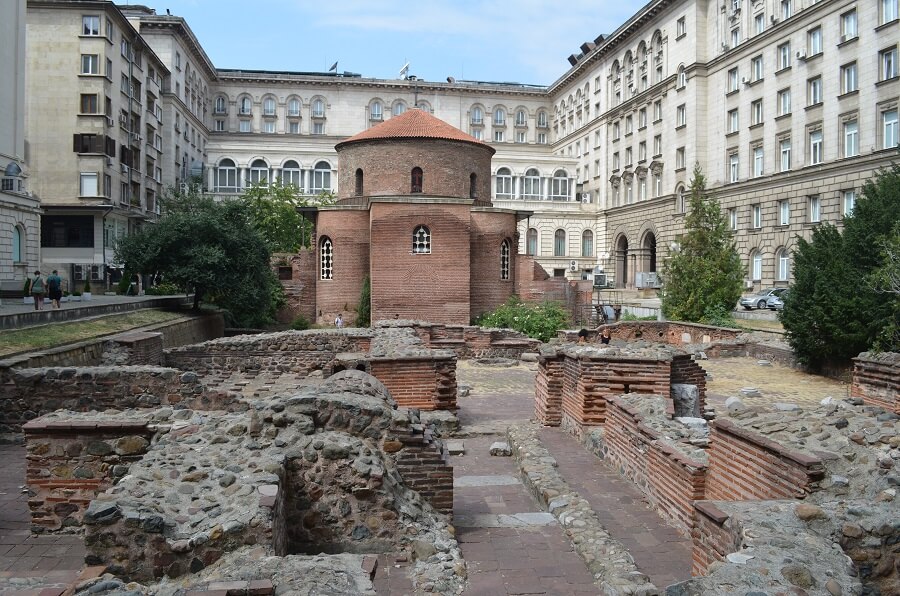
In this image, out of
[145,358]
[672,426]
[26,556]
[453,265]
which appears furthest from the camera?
[453,265]

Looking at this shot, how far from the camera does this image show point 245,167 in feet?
171

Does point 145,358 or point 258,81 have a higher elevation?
point 258,81

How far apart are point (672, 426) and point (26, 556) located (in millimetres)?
5834

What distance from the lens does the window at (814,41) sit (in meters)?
32.1

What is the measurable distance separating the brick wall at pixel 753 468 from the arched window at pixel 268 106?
207ft

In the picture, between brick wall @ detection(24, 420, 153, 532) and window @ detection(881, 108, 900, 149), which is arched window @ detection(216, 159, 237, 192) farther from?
brick wall @ detection(24, 420, 153, 532)

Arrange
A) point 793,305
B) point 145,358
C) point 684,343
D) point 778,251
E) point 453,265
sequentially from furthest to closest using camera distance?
point 778,251, point 453,265, point 684,343, point 793,305, point 145,358

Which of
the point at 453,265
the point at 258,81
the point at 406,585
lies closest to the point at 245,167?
the point at 258,81

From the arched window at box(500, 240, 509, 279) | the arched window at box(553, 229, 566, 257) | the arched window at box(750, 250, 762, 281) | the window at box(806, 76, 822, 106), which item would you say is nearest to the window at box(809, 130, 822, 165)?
the window at box(806, 76, 822, 106)

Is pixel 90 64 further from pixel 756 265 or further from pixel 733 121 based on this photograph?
pixel 756 265

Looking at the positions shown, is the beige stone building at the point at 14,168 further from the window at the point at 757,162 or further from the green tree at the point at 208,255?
the window at the point at 757,162

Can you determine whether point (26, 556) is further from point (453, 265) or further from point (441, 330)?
point (453, 265)

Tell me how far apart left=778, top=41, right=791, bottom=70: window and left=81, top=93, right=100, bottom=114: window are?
112 ft

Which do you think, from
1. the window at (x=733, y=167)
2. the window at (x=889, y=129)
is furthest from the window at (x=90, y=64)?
the window at (x=889, y=129)
